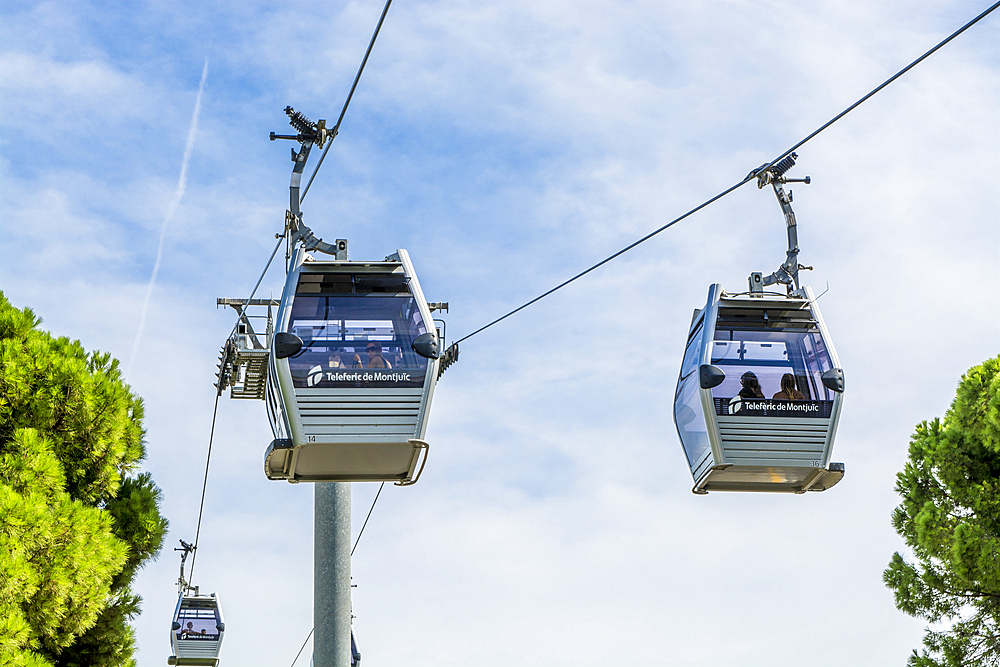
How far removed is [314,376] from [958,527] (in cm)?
1311

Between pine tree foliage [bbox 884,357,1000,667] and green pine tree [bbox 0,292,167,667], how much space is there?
12835mm

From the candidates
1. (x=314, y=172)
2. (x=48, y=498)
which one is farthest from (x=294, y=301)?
(x=48, y=498)

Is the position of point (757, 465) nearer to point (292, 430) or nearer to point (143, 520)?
point (292, 430)

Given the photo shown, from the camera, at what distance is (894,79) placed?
774 centimetres

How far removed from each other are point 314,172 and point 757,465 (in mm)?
5571

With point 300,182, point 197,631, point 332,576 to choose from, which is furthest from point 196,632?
point 300,182

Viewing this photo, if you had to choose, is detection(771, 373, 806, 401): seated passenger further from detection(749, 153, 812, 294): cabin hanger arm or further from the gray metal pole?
the gray metal pole

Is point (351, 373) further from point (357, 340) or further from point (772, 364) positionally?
point (772, 364)

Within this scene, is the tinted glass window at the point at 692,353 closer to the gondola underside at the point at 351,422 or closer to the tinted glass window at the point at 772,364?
the tinted glass window at the point at 772,364

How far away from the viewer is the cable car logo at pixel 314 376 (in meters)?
9.67

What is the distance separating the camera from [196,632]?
23156mm

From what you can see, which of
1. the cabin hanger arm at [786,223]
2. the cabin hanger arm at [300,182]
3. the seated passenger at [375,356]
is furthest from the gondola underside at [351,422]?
the cabin hanger arm at [786,223]

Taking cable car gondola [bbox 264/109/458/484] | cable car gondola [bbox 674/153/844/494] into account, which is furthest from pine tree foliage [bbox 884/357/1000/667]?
cable car gondola [bbox 264/109/458/484]

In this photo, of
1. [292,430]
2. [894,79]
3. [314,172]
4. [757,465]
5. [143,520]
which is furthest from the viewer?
[143,520]
